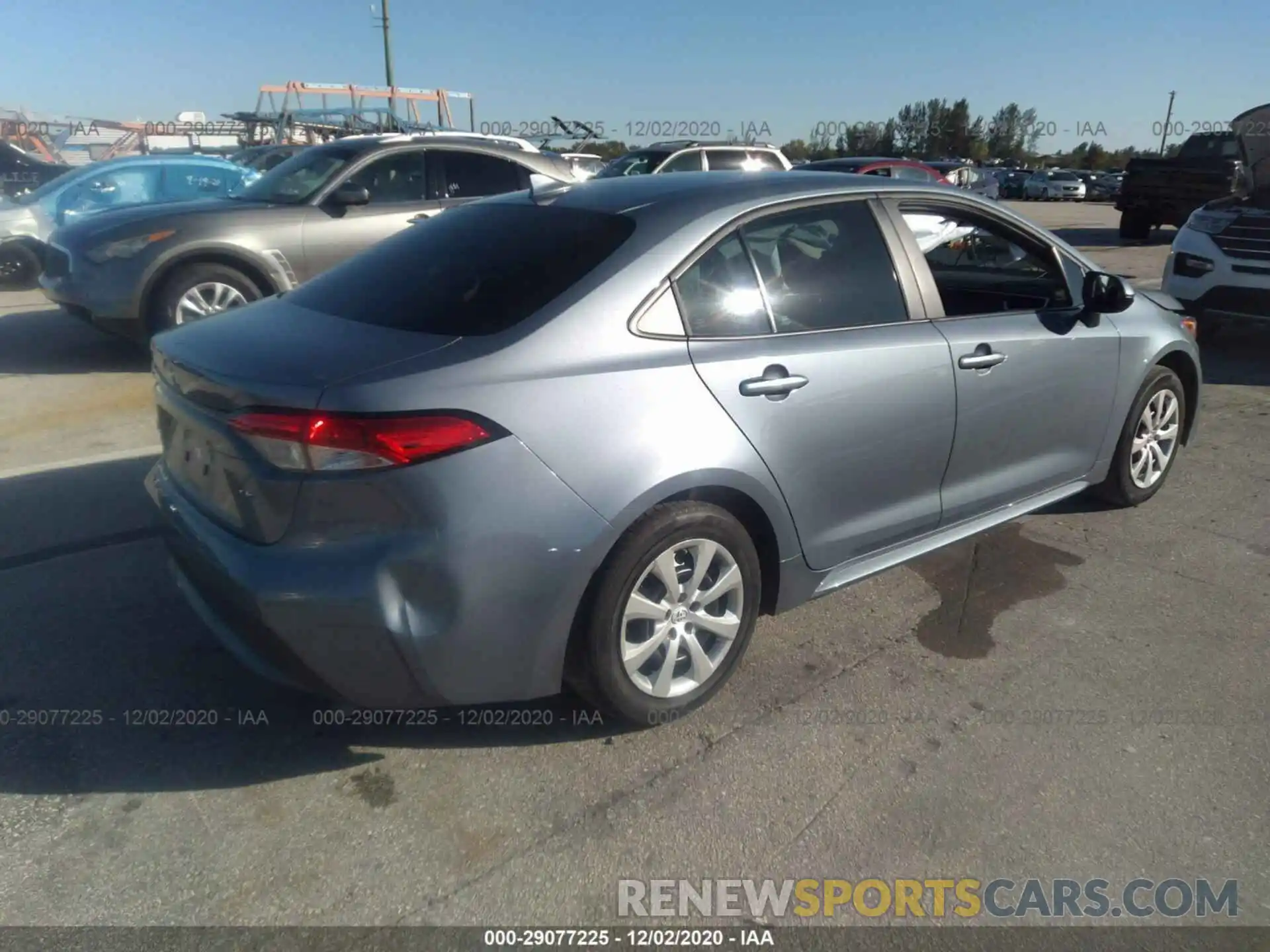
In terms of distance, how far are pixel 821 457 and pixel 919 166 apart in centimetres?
1434

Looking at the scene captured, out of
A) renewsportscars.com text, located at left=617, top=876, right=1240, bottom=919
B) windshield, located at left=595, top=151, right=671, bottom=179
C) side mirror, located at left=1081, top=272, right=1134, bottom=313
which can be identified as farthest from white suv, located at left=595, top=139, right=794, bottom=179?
renewsportscars.com text, located at left=617, top=876, right=1240, bottom=919

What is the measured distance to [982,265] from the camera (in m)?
5.09

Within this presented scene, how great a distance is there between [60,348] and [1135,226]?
60.0ft

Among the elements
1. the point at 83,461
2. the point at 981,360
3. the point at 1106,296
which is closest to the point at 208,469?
the point at 981,360

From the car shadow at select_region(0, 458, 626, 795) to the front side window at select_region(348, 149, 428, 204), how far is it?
15.3 feet

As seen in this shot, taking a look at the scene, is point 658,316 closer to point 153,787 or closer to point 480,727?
point 480,727

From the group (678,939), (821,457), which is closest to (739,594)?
(821,457)

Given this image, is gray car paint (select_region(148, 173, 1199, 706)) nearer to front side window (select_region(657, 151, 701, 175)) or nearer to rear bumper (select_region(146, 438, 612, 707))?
rear bumper (select_region(146, 438, 612, 707))

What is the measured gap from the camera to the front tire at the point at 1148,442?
4613 mm

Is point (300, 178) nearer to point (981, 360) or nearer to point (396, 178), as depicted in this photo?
point (396, 178)

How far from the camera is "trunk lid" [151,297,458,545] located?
2508 millimetres

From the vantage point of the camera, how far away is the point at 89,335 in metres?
8.73

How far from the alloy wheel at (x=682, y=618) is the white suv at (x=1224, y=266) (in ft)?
22.8

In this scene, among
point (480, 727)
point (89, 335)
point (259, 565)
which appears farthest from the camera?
point (89, 335)
